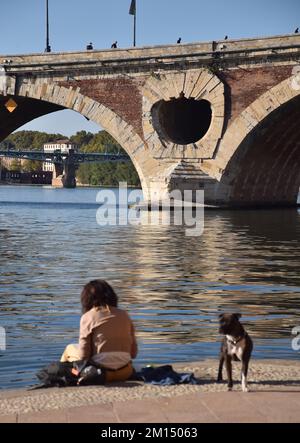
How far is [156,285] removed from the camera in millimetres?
18094

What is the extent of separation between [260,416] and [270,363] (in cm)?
263

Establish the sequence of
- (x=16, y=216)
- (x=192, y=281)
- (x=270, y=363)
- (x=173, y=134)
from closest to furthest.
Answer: (x=270, y=363) → (x=192, y=281) → (x=16, y=216) → (x=173, y=134)

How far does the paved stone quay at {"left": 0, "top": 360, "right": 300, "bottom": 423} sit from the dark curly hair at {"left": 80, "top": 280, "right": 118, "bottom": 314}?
2.65 feet

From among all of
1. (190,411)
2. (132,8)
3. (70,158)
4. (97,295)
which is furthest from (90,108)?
(70,158)

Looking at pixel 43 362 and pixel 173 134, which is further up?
pixel 173 134

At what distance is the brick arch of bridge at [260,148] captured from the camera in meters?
44.7

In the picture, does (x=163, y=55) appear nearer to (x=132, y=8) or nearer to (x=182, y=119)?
(x=182, y=119)

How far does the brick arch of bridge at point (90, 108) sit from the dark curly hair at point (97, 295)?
39.9m

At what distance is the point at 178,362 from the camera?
10508 mm

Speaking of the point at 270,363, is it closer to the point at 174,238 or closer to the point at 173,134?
the point at 174,238

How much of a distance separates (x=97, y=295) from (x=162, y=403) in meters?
1.58
